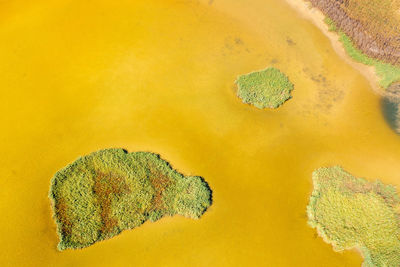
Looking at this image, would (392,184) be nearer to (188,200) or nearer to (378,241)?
(378,241)

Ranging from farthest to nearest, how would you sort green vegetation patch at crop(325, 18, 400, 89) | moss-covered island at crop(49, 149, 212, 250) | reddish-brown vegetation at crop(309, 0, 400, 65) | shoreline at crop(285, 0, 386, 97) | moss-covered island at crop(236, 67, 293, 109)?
reddish-brown vegetation at crop(309, 0, 400, 65) → shoreline at crop(285, 0, 386, 97) → green vegetation patch at crop(325, 18, 400, 89) → moss-covered island at crop(236, 67, 293, 109) → moss-covered island at crop(49, 149, 212, 250)

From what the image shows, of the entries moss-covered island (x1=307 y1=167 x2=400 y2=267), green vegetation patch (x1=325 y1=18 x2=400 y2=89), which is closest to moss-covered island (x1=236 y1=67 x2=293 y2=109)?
moss-covered island (x1=307 y1=167 x2=400 y2=267)

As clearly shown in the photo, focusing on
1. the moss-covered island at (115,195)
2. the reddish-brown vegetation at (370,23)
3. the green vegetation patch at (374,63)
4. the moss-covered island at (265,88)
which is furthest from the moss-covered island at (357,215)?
the reddish-brown vegetation at (370,23)

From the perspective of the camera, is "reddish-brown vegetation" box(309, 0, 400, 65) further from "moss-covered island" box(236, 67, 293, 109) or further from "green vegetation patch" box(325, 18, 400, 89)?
"moss-covered island" box(236, 67, 293, 109)

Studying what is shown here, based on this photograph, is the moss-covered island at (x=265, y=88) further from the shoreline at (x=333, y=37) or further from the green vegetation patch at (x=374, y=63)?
the green vegetation patch at (x=374, y=63)

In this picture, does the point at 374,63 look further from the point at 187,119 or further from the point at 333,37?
the point at 187,119

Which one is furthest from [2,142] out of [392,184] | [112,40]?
[392,184]

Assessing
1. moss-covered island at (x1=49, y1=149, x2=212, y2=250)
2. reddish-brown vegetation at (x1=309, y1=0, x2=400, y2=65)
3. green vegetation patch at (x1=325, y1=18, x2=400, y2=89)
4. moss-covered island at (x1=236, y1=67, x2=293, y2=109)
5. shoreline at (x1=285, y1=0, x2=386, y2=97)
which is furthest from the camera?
reddish-brown vegetation at (x1=309, y1=0, x2=400, y2=65)
